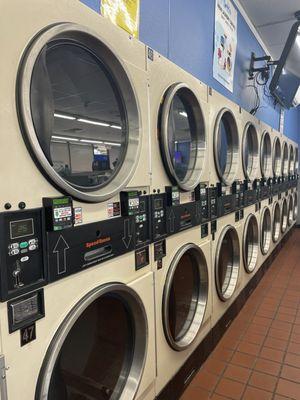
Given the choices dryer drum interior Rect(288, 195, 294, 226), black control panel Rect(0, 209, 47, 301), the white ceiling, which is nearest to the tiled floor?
black control panel Rect(0, 209, 47, 301)

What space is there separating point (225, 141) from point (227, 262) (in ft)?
3.67

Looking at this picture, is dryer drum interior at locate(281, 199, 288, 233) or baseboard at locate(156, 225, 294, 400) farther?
dryer drum interior at locate(281, 199, 288, 233)

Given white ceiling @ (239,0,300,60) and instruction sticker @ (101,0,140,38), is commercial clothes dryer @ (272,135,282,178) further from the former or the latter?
instruction sticker @ (101,0,140,38)

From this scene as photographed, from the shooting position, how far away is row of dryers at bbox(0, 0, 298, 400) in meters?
0.85

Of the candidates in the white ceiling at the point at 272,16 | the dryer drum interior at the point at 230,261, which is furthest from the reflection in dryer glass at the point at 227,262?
the white ceiling at the point at 272,16

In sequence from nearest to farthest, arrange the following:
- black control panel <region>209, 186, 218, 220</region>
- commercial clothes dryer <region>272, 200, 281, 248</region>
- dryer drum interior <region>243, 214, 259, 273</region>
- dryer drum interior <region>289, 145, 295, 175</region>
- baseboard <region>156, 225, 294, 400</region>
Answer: baseboard <region>156, 225, 294, 400</region>, black control panel <region>209, 186, 218, 220</region>, dryer drum interior <region>243, 214, 259, 273</region>, commercial clothes dryer <region>272, 200, 281, 248</region>, dryer drum interior <region>289, 145, 295, 175</region>

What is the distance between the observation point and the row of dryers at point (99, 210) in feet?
2.80

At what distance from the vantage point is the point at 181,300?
82.0 inches

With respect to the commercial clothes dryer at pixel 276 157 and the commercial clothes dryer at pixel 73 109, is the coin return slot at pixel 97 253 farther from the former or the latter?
the commercial clothes dryer at pixel 276 157

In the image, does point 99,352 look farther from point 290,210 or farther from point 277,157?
point 290,210

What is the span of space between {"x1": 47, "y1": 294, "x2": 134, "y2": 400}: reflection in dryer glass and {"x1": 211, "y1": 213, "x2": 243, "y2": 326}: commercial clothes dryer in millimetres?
1042

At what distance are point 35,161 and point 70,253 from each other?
33 centimetres

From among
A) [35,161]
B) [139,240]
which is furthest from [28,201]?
[139,240]

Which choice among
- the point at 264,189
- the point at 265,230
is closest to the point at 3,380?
the point at 264,189
